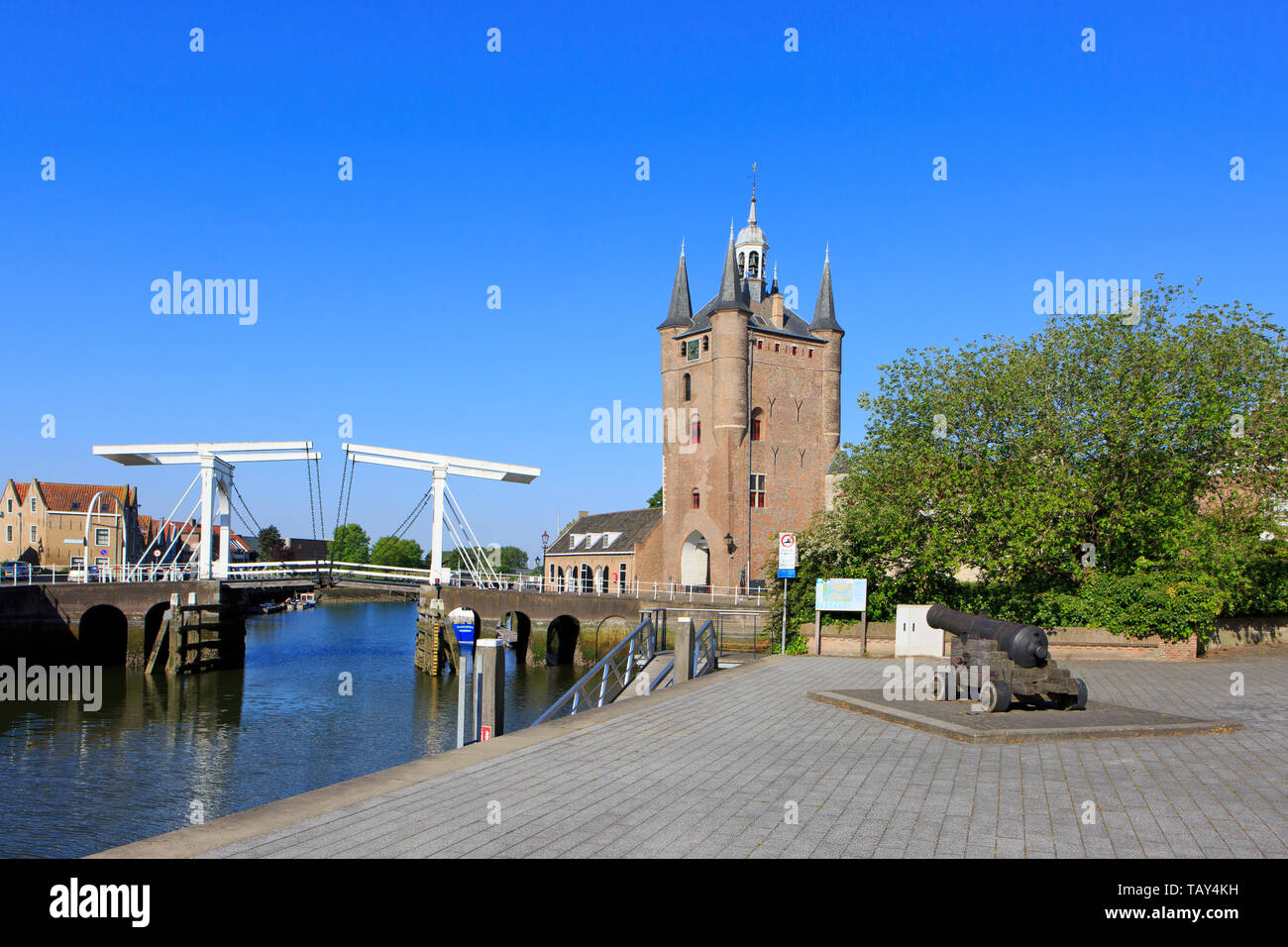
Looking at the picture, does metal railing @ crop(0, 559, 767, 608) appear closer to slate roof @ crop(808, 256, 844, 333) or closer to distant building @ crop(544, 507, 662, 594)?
distant building @ crop(544, 507, 662, 594)

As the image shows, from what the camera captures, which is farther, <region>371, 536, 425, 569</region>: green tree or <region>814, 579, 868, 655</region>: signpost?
<region>371, 536, 425, 569</region>: green tree

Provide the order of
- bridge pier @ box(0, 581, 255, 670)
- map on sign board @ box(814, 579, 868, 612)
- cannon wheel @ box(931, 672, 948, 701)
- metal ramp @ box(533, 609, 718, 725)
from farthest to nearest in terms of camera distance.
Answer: bridge pier @ box(0, 581, 255, 670)
map on sign board @ box(814, 579, 868, 612)
metal ramp @ box(533, 609, 718, 725)
cannon wheel @ box(931, 672, 948, 701)

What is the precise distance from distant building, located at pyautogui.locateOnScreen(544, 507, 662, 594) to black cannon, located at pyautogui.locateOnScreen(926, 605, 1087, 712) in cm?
3336

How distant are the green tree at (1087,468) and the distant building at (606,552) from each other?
75.3ft

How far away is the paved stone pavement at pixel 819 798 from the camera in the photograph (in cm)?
554

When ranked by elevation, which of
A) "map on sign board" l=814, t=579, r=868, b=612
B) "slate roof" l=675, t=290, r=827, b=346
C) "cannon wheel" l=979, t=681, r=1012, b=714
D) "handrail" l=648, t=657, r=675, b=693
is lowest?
"handrail" l=648, t=657, r=675, b=693

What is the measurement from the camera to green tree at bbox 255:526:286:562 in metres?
104

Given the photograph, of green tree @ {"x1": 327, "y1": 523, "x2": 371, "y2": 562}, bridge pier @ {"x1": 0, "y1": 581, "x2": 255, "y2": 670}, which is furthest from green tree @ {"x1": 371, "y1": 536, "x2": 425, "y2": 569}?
bridge pier @ {"x1": 0, "y1": 581, "x2": 255, "y2": 670}

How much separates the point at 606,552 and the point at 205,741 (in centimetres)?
3156

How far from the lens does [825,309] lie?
1871 inches

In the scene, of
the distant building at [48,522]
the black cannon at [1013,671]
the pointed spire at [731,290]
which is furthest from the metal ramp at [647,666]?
the distant building at [48,522]

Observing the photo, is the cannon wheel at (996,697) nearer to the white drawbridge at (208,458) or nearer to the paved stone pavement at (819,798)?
the paved stone pavement at (819,798)

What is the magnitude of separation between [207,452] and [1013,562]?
32205mm

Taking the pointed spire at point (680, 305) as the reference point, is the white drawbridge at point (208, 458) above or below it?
below
